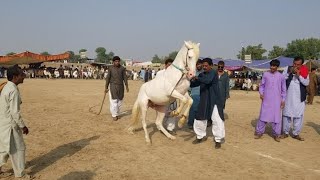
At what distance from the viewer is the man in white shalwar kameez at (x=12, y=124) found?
4961 millimetres

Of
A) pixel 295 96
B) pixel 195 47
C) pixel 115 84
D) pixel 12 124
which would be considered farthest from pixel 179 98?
pixel 115 84

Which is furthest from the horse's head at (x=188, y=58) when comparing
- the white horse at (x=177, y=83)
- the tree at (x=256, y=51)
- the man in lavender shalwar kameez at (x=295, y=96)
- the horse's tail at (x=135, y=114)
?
the tree at (x=256, y=51)

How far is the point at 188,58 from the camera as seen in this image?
274 inches

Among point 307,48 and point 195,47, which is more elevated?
point 307,48

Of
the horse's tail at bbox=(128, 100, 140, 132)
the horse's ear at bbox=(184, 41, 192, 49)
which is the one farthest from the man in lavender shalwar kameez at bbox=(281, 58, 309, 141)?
the horse's tail at bbox=(128, 100, 140, 132)

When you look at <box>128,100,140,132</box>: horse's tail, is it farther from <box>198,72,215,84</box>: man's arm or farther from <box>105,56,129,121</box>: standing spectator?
<box>105,56,129,121</box>: standing spectator

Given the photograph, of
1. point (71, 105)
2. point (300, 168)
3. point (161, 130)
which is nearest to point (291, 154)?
point (300, 168)

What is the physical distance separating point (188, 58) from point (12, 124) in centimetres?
338

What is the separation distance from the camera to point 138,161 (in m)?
6.16

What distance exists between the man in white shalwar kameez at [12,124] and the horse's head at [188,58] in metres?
3.05

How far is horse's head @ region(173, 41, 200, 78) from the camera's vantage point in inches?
271

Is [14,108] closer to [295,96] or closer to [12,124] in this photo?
[12,124]

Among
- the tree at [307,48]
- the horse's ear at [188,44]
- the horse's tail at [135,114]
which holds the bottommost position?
the horse's tail at [135,114]

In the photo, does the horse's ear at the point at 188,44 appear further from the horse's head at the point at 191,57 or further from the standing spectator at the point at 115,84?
the standing spectator at the point at 115,84
